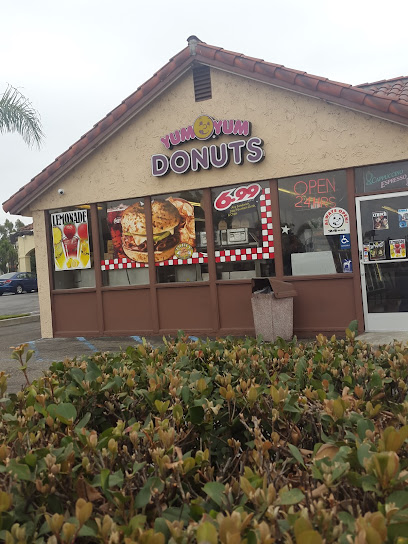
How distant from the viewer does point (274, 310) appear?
9008 millimetres

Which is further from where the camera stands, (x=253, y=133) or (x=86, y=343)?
(x=86, y=343)

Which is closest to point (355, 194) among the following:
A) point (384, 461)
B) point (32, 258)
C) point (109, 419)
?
point (109, 419)

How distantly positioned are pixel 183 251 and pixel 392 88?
5.05 meters

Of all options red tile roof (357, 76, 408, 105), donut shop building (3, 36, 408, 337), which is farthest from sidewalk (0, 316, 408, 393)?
red tile roof (357, 76, 408, 105)

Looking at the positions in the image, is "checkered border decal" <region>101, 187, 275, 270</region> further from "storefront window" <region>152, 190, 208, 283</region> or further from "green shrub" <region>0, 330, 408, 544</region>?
"green shrub" <region>0, 330, 408, 544</region>

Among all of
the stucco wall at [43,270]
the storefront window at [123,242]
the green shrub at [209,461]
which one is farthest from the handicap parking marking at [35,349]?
the green shrub at [209,461]

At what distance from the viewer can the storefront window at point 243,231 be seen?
32.5ft

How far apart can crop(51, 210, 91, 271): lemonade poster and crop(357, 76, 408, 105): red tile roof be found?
6438 mm

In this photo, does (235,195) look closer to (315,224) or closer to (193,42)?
(315,224)

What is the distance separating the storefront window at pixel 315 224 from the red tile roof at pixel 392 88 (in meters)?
1.50

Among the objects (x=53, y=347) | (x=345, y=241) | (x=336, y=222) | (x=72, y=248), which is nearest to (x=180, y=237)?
(x=72, y=248)

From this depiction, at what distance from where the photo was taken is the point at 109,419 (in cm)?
238

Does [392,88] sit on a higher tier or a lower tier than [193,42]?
lower

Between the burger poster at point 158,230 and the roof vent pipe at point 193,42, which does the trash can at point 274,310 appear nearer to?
the burger poster at point 158,230
